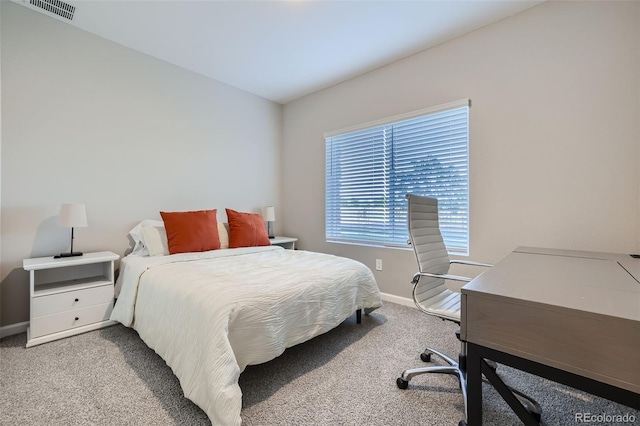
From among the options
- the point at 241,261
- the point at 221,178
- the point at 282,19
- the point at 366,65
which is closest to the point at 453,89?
the point at 366,65

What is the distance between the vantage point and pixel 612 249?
187 cm

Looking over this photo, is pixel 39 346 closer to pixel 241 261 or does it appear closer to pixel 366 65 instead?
Result: pixel 241 261

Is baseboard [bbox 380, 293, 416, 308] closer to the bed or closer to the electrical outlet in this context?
the electrical outlet

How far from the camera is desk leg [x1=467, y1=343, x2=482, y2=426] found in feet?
2.87

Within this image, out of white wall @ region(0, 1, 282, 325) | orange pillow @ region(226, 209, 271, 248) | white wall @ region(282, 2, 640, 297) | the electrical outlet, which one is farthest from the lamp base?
white wall @ region(282, 2, 640, 297)

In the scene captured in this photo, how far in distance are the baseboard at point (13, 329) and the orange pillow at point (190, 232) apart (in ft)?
4.09

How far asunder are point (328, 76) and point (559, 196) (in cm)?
270

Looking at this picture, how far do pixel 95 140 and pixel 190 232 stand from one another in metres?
1.26

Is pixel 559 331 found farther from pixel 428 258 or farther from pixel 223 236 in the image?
pixel 223 236

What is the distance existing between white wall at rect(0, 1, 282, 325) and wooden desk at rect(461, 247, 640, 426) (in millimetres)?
3165

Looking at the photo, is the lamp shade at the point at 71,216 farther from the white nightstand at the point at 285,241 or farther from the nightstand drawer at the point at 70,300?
the white nightstand at the point at 285,241

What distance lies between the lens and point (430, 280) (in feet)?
5.77

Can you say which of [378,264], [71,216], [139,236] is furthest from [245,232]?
[378,264]

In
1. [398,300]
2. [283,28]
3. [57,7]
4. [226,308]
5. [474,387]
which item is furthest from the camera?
[398,300]
